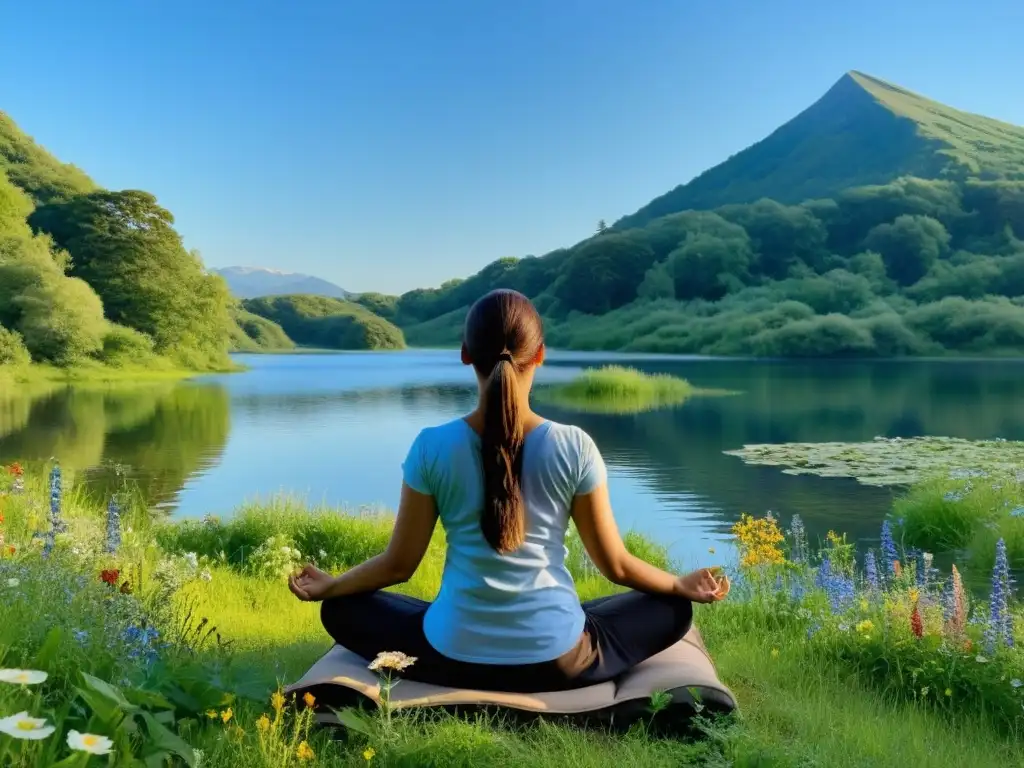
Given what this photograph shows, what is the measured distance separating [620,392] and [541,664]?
31977 mm

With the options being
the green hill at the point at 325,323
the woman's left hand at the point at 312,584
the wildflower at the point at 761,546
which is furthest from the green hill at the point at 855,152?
the woman's left hand at the point at 312,584

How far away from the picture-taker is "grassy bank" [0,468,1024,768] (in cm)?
289

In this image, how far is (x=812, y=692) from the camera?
165 inches

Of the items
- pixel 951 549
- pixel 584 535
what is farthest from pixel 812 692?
pixel 951 549

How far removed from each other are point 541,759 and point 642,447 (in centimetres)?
1792

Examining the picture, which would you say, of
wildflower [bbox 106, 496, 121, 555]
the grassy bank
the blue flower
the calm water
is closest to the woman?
the grassy bank

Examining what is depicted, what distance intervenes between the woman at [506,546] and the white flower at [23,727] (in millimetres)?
1452

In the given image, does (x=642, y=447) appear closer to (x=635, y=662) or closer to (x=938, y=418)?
(x=938, y=418)

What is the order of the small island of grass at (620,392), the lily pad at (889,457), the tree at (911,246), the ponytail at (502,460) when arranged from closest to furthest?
the ponytail at (502,460) < the lily pad at (889,457) < the small island of grass at (620,392) < the tree at (911,246)

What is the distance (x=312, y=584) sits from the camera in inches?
138

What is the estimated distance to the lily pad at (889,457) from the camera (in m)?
15.0

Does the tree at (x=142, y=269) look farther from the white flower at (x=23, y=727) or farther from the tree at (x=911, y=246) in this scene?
the tree at (x=911, y=246)

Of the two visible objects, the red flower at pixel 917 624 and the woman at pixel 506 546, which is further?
the red flower at pixel 917 624

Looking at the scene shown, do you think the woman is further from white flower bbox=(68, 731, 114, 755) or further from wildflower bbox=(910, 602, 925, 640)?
wildflower bbox=(910, 602, 925, 640)
